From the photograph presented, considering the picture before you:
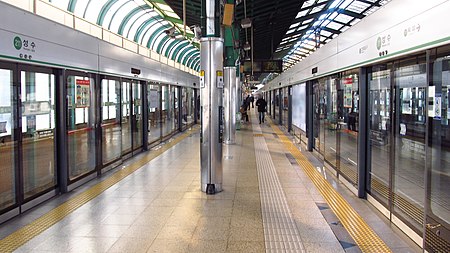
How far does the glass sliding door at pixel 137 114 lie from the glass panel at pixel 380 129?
18.7 feet

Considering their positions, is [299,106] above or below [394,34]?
below

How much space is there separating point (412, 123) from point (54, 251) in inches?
141

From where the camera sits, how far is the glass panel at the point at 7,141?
14.4 ft

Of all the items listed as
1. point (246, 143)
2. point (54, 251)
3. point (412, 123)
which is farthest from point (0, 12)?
point (246, 143)

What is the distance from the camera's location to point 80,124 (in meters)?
6.41

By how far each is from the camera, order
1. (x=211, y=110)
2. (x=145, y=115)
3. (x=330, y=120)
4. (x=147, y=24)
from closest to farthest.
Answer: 1. (x=211, y=110)
2. (x=330, y=120)
3. (x=145, y=115)
4. (x=147, y=24)

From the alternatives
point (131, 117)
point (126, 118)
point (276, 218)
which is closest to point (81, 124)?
point (126, 118)

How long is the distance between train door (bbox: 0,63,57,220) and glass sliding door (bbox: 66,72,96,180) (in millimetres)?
429

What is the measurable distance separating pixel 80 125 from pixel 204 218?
297 centimetres

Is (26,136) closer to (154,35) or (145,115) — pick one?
(145,115)

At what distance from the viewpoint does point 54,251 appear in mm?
3594

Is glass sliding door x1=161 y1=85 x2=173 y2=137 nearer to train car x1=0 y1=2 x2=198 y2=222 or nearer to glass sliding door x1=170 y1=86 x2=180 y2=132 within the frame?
glass sliding door x1=170 y1=86 x2=180 y2=132

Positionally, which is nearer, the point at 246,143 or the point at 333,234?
the point at 333,234

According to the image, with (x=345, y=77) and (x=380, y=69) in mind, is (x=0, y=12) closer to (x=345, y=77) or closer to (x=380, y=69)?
(x=380, y=69)
